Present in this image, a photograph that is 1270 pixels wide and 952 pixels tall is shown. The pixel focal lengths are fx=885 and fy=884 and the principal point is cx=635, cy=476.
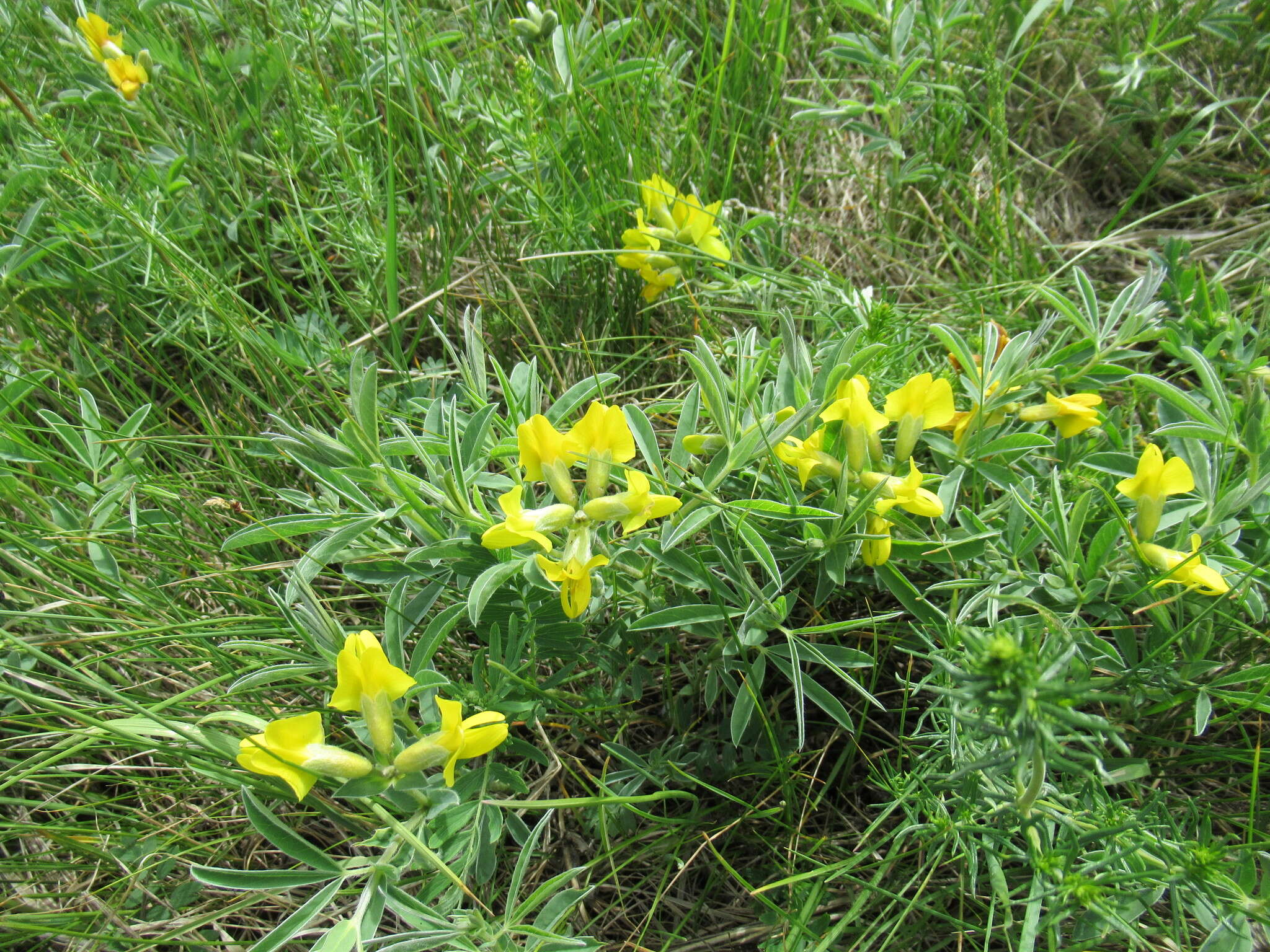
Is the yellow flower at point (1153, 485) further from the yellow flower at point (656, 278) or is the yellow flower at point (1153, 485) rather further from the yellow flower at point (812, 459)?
the yellow flower at point (656, 278)

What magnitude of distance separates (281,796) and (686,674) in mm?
774

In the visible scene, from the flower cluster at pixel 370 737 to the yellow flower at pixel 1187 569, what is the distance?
42.6 inches

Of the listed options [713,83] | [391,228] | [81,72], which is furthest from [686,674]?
[81,72]

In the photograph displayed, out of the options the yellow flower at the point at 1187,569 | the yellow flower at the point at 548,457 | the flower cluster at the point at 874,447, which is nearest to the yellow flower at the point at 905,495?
the flower cluster at the point at 874,447

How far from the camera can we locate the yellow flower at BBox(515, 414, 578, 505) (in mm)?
1342

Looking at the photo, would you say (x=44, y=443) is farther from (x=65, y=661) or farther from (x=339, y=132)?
(x=339, y=132)

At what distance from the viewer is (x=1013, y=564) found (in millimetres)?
1624

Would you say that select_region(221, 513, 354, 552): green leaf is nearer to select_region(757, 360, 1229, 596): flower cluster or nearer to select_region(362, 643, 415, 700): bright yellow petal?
select_region(362, 643, 415, 700): bright yellow petal

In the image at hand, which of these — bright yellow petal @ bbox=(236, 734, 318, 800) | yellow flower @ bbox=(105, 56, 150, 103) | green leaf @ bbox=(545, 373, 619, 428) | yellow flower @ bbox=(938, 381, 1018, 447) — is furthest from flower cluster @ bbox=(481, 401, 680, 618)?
yellow flower @ bbox=(105, 56, 150, 103)

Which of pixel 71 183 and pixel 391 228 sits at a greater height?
pixel 71 183

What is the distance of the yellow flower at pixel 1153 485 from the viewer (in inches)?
56.5

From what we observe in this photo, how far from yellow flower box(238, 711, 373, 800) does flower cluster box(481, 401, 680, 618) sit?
358mm

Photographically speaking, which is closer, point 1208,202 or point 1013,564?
point 1013,564

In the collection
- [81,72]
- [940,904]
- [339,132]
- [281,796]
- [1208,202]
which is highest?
[81,72]
